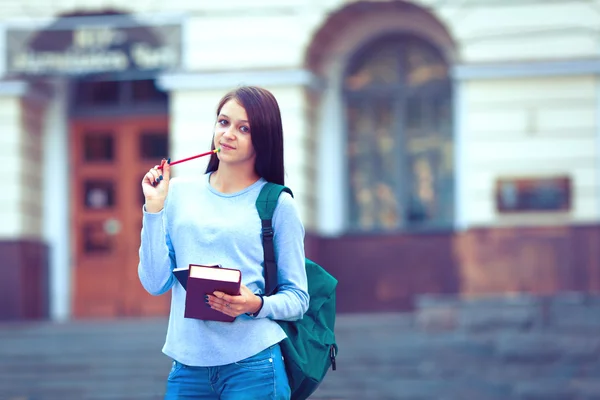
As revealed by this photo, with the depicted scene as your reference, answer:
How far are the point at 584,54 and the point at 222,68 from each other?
15.3 ft

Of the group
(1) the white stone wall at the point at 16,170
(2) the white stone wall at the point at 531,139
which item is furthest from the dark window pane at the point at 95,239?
(2) the white stone wall at the point at 531,139

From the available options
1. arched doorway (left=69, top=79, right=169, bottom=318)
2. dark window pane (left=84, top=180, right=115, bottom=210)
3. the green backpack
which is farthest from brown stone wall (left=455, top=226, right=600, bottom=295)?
the green backpack

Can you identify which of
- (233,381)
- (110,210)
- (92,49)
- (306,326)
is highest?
(92,49)

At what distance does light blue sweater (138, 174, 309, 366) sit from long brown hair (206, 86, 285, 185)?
0.09 m

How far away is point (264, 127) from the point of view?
158 inches

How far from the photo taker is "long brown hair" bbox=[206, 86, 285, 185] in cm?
400

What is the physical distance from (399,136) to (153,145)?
3.48 metres

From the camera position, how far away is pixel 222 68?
15.3 meters

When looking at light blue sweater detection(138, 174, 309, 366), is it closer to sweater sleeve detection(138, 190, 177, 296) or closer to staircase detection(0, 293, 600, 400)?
sweater sleeve detection(138, 190, 177, 296)

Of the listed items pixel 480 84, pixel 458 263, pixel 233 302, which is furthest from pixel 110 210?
pixel 233 302

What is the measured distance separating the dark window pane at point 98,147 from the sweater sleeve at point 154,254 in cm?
1279

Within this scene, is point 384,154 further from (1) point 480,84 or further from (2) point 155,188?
(2) point 155,188

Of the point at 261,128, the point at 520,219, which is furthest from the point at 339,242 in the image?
the point at 261,128

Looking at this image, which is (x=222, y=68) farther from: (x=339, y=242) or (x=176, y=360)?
(x=176, y=360)
